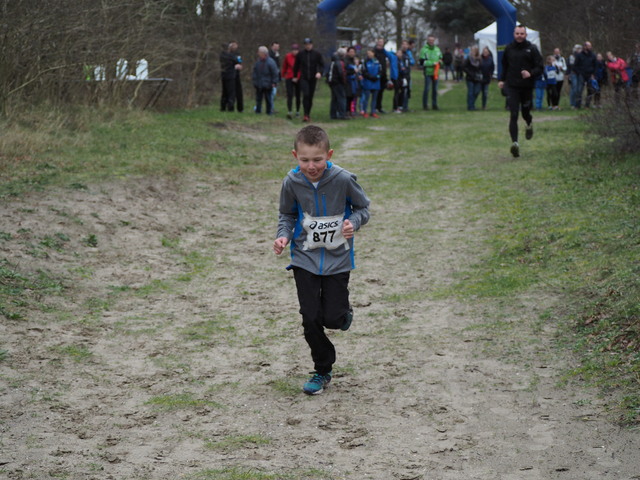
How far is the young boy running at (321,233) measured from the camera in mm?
5703

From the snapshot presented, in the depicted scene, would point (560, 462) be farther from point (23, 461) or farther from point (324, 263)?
point (23, 461)

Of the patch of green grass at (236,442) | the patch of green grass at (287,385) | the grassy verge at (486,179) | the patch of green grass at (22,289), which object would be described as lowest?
the patch of green grass at (287,385)


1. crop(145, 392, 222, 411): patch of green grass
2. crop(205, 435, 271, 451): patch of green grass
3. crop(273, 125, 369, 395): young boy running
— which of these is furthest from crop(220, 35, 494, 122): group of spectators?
crop(205, 435, 271, 451): patch of green grass

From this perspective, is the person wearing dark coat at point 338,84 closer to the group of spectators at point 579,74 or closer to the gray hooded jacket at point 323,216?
the group of spectators at point 579,74

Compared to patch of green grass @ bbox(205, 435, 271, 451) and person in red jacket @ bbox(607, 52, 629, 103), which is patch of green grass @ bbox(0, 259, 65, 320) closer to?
patch of green grass @ bbox(205, 435, 271, 451)

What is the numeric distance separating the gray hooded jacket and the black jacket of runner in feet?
31.0

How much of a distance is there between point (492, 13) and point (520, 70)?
1838 centimetres

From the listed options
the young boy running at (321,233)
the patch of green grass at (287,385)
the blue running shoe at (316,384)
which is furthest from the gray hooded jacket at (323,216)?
the patch of green grass at (287,385)

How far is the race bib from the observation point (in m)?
5.71

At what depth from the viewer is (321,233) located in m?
5.71

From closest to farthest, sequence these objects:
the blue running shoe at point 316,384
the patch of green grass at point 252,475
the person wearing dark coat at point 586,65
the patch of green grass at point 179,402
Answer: the patch of green grass at point 252,475
the patch of green grass at point 179,402
the blue running shoe at point 316,384
the person wearing dark coat at point 586,65

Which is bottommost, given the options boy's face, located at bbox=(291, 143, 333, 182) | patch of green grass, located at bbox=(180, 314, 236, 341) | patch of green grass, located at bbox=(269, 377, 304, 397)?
patch of green grass, located at bbox=(269, 377, 304, 397)

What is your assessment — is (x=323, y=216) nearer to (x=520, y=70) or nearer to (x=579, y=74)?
(x=520, y=70)

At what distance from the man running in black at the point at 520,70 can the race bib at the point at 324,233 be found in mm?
9315
